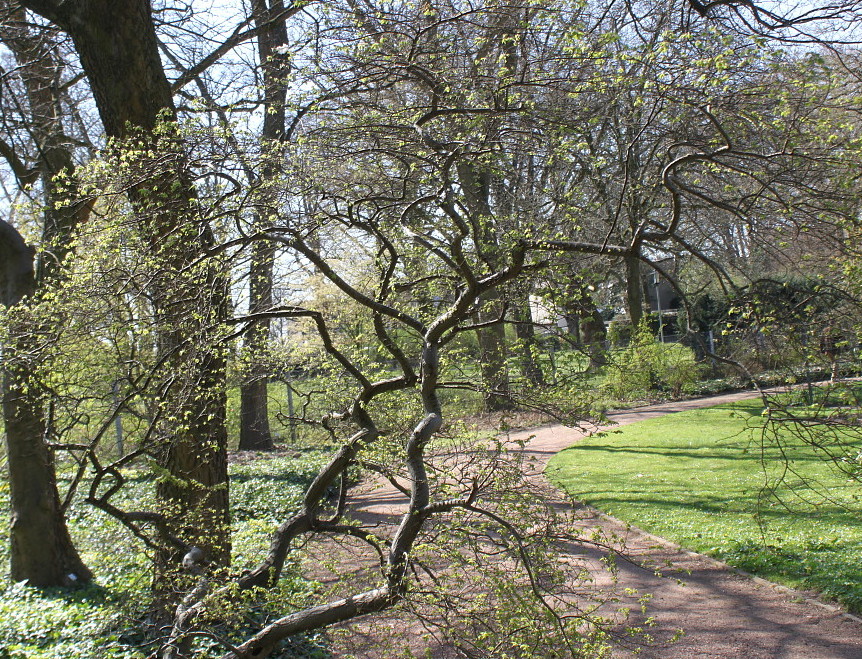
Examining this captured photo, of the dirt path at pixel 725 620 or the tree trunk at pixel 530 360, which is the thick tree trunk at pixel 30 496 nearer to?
the dirt path at pixel 725 620

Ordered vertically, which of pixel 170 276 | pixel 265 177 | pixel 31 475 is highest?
pixel 265 177

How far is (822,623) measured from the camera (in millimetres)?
4988

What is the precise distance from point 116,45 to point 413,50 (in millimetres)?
3219

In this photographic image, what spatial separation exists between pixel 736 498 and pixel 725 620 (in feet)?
11.8

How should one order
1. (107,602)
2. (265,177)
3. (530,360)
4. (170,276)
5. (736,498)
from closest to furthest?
(170,276) → (265,177) → (530,360) → (107,602) → (736,498)

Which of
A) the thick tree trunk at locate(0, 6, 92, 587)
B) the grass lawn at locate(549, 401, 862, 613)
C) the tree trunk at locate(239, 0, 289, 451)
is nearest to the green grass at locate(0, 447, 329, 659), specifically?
the thick tree trunk at locate(0, 6, 92, 587)

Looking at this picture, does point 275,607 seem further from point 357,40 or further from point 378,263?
point 357,40

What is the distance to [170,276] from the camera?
4.59 metres

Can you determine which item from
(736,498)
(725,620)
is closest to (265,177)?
(725,620)

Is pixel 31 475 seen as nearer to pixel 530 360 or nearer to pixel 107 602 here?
pixel 107 602

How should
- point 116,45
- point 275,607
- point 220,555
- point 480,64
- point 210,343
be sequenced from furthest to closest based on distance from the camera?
point 116,45 → point 220,555 → point 480,64 → point 210,343 → point 275,607

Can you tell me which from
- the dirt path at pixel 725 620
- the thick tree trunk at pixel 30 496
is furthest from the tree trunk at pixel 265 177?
the dirt path at pixel 725 620

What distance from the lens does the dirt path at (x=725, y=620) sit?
4699mm

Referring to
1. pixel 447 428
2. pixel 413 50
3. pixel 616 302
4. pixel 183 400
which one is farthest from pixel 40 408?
pixel 616 302
